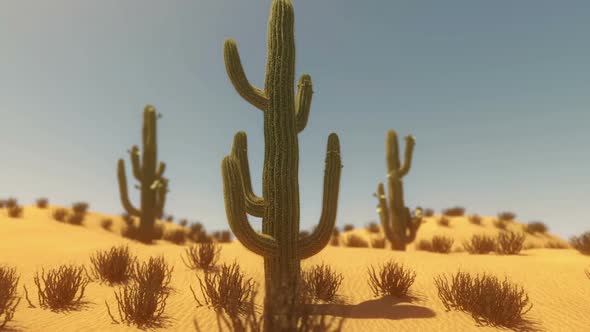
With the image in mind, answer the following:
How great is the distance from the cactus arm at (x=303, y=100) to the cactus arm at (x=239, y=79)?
2.54ft

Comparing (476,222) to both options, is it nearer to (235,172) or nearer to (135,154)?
(135,154)

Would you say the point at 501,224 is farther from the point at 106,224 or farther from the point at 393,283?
the point at 106,224

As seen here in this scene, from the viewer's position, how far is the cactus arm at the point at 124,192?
17234mm

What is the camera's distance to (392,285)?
24.3 feet

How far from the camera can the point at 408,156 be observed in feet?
53.5

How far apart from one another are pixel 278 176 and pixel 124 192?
13511 millimetres

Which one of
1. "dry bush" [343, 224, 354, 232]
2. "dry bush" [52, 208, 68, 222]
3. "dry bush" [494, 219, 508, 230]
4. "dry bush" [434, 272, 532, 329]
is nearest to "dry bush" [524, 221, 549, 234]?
"dry bush" [494, 219, 508, 230]

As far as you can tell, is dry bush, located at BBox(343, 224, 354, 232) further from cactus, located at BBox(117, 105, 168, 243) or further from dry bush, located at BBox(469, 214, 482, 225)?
cactus, located at BBox(117, 105, 168, 243)

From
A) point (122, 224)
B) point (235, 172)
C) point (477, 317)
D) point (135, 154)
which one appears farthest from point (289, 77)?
point (122, 224)

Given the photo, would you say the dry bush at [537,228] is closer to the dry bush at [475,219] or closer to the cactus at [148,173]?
the dry bush at [475,219]

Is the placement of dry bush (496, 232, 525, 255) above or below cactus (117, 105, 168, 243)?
below

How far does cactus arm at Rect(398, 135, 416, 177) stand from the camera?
16.2m

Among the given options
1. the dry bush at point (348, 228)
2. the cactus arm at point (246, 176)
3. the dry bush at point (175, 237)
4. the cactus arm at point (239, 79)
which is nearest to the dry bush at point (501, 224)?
the dry bush at point (348, 228)

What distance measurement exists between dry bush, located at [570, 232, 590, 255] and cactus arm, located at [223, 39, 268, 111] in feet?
38.5
